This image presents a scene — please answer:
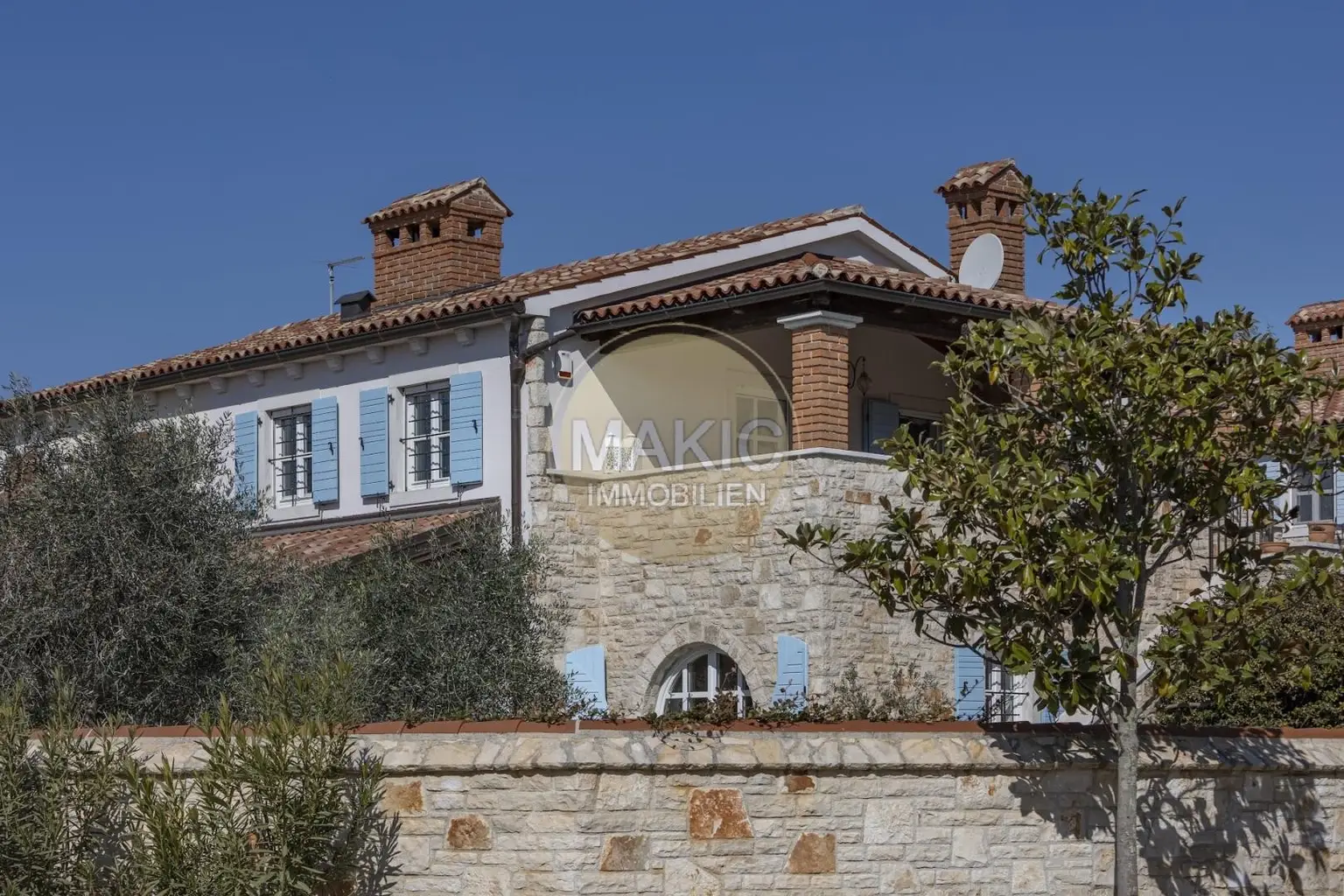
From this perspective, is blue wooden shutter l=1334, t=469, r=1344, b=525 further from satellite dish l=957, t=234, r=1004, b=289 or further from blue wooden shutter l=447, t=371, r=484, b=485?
blue wooden shutter l=447, t=371, r=484, b=485

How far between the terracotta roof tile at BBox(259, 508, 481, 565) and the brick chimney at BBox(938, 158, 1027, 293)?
839 cm

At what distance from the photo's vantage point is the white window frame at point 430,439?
68.6ft

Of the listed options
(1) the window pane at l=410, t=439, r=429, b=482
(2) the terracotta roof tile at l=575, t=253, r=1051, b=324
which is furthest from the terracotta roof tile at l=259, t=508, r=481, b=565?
(2) the terracotta roof tile at l=575, t=253, r=1051, b=324

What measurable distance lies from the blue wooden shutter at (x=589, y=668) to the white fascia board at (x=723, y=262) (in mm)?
3792

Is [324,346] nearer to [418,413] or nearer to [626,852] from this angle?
[418,413]

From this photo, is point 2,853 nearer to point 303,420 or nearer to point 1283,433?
point 1283,433

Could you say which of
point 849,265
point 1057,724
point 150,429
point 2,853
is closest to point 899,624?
point 849,265

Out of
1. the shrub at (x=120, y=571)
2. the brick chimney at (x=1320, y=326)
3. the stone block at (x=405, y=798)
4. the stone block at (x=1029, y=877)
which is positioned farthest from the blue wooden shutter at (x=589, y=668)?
the brick chimney at (x=1320, y=326)

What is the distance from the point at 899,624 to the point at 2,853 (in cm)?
972

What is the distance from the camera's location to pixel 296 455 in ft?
74.2

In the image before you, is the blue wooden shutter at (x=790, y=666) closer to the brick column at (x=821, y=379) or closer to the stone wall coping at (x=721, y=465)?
the stone wall coping at (x=721, y=465)

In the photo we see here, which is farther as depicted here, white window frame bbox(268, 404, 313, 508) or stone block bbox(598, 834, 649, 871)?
white window frame bbox(268, 404, 313, 508)

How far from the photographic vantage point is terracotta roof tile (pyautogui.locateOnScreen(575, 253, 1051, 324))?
17938 millimetres

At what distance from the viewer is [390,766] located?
1091cm
